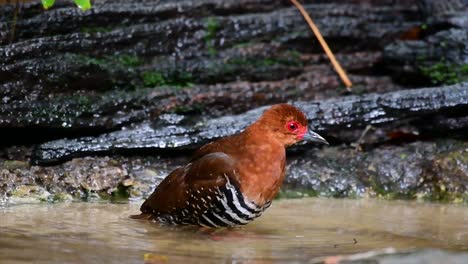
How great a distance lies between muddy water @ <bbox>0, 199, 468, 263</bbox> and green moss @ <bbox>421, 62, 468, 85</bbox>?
196cm

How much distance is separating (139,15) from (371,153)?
2.55m

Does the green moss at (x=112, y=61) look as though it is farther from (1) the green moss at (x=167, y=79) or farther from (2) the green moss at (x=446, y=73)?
(2) the green moss at (x=446, y=73)

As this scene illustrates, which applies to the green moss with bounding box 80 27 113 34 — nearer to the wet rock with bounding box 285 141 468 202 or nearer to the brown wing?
the wet rock with bounding box 285 141 468 202

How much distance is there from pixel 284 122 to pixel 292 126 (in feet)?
0.20

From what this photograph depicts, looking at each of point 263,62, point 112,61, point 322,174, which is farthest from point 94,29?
point 322,174

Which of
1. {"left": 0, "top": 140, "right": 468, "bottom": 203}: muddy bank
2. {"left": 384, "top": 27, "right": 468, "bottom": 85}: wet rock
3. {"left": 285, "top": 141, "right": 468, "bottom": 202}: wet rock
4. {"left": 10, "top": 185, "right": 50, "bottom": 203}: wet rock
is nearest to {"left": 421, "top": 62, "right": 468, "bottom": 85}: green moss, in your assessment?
{"left": 384, "top": 27, "right": 468, "bottom": 85}: wet rock

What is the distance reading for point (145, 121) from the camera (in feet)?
23.9

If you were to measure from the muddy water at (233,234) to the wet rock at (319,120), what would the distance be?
760 mm

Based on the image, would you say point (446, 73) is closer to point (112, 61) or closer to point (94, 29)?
point (112, 61)

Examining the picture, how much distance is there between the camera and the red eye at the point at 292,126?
5.38 metres

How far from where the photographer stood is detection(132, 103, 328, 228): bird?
507 centimetres

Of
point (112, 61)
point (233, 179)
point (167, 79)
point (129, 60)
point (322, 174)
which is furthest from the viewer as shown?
point (167, 79)

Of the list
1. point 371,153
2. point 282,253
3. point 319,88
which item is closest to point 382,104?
point 371,153

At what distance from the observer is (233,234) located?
5.22 m
